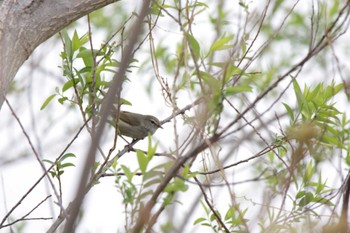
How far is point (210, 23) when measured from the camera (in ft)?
21.7

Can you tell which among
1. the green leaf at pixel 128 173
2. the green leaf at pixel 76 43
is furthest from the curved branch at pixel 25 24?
the green leaf at pixel 128 173

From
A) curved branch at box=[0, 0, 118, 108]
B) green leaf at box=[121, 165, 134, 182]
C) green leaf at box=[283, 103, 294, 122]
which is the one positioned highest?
curved branch at box=[0, 0, 118, 108]

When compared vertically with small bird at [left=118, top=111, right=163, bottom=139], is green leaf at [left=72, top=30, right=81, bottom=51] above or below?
below

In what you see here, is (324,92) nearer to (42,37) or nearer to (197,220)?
(197,220)

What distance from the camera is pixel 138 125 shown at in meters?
5.88

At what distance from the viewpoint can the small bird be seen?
5824mm

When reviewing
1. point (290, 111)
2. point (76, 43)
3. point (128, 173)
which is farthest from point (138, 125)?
point (128, 173)

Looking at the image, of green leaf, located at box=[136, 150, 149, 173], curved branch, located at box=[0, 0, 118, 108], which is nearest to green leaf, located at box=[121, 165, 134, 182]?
green leaf, located at box=[136, 150, 149, 173]

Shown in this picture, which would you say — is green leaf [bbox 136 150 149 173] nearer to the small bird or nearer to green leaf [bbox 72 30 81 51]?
green leaf [bbox 72 30 81 51]

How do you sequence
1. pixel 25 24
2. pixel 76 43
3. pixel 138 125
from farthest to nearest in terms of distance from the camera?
1. pixel 138 125
2. pixel 76 43
3. pixel 25 24

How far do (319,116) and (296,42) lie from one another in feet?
17.4

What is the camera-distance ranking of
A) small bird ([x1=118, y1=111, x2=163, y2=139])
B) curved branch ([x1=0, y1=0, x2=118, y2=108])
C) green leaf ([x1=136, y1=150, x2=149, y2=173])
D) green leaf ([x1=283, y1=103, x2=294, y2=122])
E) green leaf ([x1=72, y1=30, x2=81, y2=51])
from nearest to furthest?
green leaf ([x1=136, y1=150, x2=149, y2=173]), curved branch ([x1=0, y1=0, x2=118, y2=108]), green leaf ([x1=283, y1=103, x2=294, y2=122]), green leaf ([x1=72, y1=30, x2=81, y2=51]), small bird ([x1=118, y1=111, x2=163, y2=139])

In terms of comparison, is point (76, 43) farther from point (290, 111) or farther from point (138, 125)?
point (138, 125)

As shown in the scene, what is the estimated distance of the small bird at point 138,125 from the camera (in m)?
5.82
